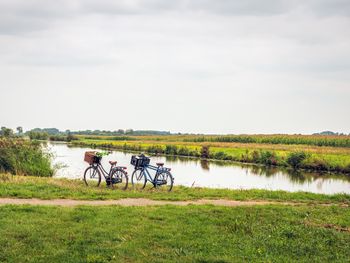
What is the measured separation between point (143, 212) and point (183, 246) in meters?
2.54

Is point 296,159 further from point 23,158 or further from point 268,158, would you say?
point 23,158

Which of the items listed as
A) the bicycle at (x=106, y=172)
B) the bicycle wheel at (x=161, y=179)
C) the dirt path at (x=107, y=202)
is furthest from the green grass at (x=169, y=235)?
the bicycle at (x=106, y=172)

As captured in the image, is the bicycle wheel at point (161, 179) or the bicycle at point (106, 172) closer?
the bicycle at point (106, 172)

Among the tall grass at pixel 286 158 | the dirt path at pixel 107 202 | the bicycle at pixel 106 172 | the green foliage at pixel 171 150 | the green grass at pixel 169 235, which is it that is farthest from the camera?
the green foliage at pixel 171 150

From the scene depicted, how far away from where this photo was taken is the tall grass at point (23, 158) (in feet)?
60.6

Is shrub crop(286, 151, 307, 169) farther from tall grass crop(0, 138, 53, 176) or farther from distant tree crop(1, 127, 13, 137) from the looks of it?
distant tree crop(1, 127, 13, 137)

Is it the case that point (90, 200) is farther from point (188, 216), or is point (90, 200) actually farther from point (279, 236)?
point (279, 236)

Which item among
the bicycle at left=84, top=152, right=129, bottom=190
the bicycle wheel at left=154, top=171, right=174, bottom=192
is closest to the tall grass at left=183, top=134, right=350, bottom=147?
the bicycle wheel at left=154, top=171, right=174, bottom=192

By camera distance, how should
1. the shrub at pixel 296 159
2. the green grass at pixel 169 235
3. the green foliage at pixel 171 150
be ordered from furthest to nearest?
the green foliage at pixel 171 150, the shrub at pixel 296 159, the green grass at pixel 169 235

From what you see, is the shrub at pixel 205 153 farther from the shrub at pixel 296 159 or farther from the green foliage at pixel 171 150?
the shrub at pixel 296 159

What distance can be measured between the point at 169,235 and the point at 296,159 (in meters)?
31.8

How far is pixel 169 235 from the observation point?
26.0 feet

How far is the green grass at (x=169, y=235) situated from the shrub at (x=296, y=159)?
28131mm

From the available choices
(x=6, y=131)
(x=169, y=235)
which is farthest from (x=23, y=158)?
(x=169, y=235)
